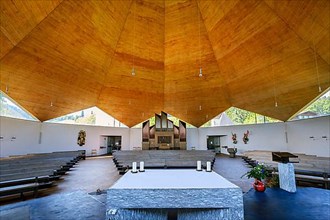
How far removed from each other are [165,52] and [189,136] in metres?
7.82

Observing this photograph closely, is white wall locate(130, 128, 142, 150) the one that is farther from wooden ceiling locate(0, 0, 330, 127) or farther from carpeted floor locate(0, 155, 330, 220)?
carpeted floor locate(0, 155, 330, 220)

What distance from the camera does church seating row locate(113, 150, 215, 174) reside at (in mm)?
7125

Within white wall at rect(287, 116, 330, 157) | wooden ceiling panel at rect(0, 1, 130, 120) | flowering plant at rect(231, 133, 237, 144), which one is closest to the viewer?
wooden ceiling panel at rect(0, 1, 130, 120)

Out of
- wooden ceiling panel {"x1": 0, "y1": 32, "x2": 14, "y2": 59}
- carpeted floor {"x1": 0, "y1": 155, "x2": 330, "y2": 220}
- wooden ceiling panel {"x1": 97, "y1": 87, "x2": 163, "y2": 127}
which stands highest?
wooden ceiling panel {"x1": 0, "y1": 32, "x2": 14, "y2": 59}

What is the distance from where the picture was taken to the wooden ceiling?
16.7ft

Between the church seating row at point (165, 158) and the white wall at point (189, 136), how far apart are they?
171 inches

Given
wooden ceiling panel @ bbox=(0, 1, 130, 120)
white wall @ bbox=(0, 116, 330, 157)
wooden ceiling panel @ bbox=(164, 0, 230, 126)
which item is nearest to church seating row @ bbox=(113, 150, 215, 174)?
wooden ceiling panel @ bbox=(164, 0, 230, 126)

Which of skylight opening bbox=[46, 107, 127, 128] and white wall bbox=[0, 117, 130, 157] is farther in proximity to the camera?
skylight opening bbox=[46, 107, 127, 128]

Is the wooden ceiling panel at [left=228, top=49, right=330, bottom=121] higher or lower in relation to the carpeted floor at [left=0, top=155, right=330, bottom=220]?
higher

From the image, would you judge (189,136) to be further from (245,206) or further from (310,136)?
(245,206)

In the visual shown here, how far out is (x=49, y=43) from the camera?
18.6 ft

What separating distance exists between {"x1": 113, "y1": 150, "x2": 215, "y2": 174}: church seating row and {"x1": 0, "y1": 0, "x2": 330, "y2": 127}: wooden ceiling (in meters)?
3.67

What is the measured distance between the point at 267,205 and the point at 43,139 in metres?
10.3

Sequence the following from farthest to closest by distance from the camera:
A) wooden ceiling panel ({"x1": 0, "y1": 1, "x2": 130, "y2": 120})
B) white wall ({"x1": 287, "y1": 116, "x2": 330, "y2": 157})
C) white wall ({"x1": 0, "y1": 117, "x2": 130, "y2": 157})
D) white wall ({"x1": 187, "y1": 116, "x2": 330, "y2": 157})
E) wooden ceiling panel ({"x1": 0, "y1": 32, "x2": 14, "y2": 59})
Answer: white wall ({"x1": 187, "y1": 116, "x2": 330, "y2": 157}) → white wall ({"x1": 0, "y1": 117, "x2": 130, "y2": 157}) → white wall ({"x1": 287, "y1": 116, "x2": 330, "y2": 157}) → wooden ceiling panel ({"x1": 0, "y1": 1, "x2": 130, "y2": 120}) → wooden ceiling panel ({"x1": 0, "y1": 32, "x2": 14, "y2": 59})
